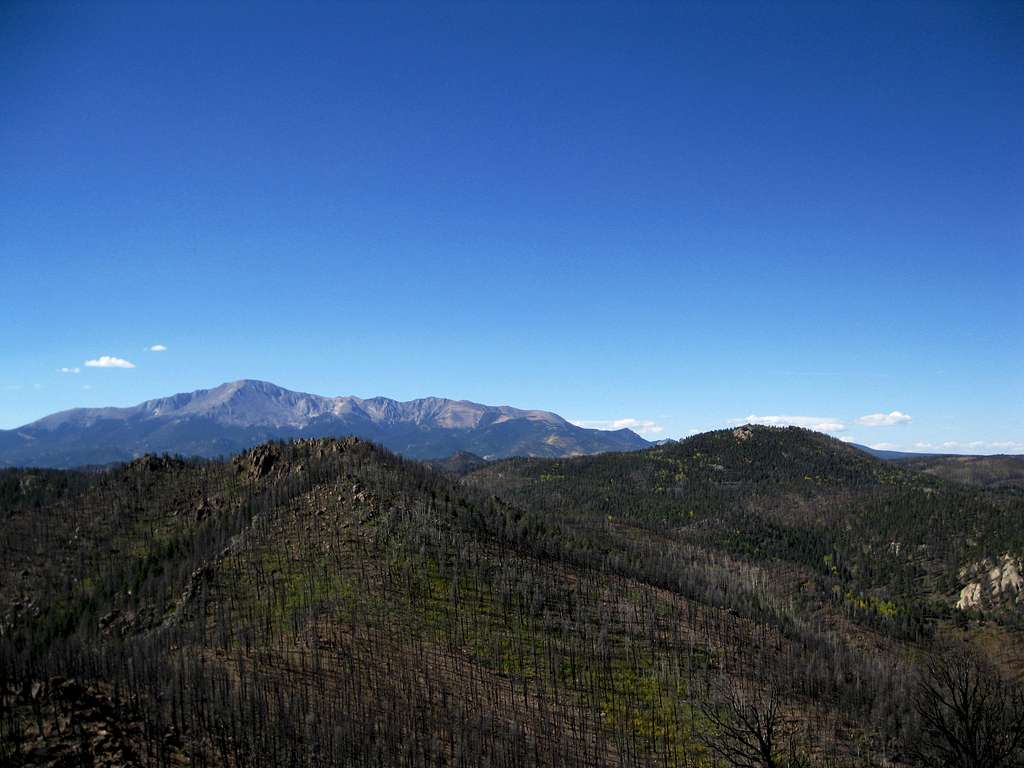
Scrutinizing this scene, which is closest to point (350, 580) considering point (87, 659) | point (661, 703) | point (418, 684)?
point (418, 684)

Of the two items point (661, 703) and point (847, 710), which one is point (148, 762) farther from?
point (847, 710)

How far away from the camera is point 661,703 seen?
96.9 metres

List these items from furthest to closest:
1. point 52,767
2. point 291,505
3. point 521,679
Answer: point 291,505 → point 521,679 → point 52,767

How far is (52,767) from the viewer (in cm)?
3747

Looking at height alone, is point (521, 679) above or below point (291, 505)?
below

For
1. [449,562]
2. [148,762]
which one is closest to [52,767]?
[148,762]

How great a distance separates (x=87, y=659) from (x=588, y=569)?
382 feet

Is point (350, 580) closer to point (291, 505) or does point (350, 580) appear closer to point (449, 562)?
point (449, 562)

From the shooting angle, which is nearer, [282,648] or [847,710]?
[282,648]

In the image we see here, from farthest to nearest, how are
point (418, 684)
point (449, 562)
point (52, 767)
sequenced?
point (449, 562)
point (418, 684)
point (52, 767)

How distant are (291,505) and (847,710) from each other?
414 ft

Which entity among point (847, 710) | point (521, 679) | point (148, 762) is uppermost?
point (148, 762)

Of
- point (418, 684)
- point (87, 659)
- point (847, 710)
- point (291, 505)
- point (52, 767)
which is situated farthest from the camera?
point (291, 505)

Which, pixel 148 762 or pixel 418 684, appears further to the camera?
pixel 418 684
